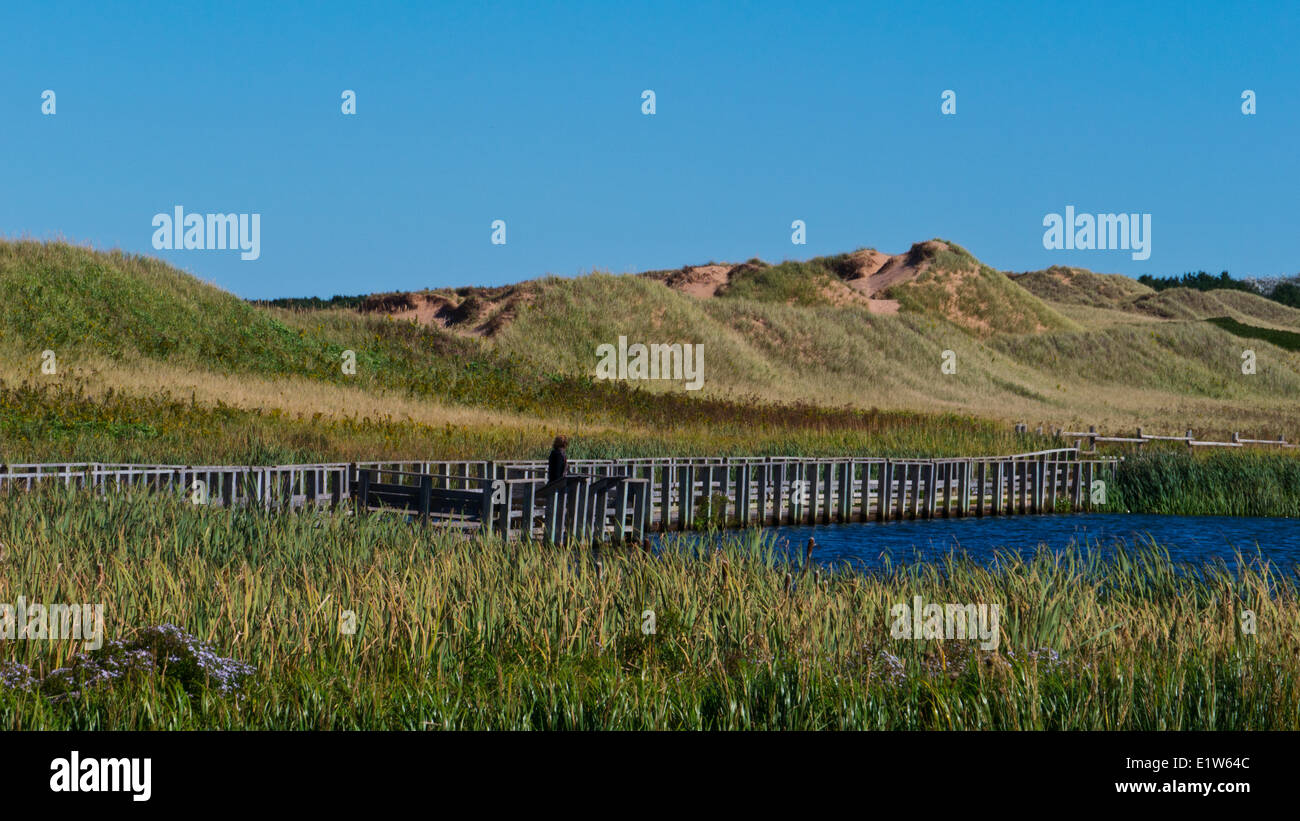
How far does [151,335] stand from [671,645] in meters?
46.7

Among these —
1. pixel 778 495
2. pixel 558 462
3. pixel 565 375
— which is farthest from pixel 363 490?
pixel 565 375

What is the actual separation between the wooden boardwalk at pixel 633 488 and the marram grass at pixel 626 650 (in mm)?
3531

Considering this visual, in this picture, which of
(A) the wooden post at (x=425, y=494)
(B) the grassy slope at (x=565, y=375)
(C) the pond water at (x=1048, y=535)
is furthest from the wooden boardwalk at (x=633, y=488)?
(B) the grassy slope at (x=565, y=375)

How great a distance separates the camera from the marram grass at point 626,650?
8023mm

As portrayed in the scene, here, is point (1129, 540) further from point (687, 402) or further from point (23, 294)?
point (23, 294)

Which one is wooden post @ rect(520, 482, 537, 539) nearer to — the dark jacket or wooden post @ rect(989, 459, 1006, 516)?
the dark jacket

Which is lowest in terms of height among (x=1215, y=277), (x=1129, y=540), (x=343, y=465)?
(x=1129, y=540)

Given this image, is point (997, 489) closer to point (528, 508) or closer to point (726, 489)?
point (726, 489)

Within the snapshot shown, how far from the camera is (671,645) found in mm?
9758

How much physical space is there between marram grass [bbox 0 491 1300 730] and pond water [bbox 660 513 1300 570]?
11.5 m
